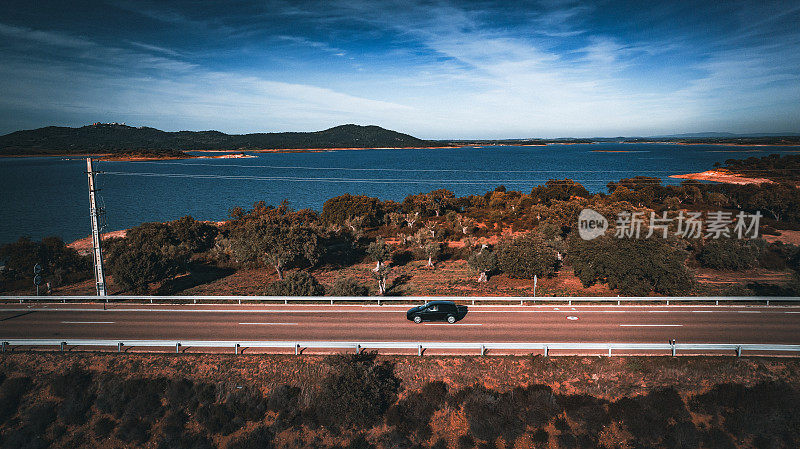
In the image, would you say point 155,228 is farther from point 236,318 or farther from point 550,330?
point 550,330

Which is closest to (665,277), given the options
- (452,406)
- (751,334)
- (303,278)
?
(751,334)

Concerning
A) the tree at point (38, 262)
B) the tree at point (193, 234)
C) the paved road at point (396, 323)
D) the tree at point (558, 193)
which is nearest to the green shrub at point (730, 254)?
the paved road at point (396, 323)

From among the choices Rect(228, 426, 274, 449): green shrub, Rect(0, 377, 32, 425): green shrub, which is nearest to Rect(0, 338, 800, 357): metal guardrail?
Rect(0, 377, 32, 425): green shrub

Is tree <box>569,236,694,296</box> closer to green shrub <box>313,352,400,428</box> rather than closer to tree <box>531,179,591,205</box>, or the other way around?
green shrub <box>313,352,400,428</box>

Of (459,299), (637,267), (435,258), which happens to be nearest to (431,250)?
(435,258)

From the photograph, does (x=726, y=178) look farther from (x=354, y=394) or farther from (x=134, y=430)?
(x=134, y=430)
